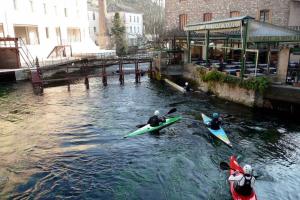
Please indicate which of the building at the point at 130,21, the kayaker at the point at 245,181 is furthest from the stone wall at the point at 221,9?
the building at the point at 130,21

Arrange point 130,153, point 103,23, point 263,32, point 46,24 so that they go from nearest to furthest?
point 130,153 → point 263,32 → point 46,24 → point 103,23

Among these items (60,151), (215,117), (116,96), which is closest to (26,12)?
(116,96)

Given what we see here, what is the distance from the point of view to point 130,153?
1391 centimetres

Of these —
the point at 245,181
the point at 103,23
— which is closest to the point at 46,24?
the point at 103,23

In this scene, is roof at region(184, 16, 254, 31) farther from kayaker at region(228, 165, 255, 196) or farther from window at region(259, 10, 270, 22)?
kayaker at region(228, 165, 255, 196)

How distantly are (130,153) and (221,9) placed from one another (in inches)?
1130

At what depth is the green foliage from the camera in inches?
756

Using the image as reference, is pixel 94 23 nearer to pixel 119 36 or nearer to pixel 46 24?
pixel 119 36

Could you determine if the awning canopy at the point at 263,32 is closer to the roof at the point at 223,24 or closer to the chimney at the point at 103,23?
the roof at the point at 223,24

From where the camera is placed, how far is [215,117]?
616 inches

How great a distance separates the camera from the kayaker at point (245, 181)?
8.97 m

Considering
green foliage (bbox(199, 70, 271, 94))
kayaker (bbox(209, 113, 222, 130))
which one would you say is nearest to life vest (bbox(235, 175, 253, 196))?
kayaker (bbox(209, 113, 222, 130))

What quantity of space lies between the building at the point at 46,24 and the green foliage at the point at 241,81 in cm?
2752

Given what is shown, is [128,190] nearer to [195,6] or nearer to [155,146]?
[155,146]
